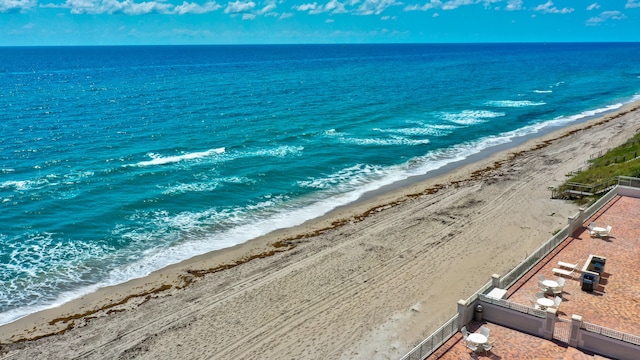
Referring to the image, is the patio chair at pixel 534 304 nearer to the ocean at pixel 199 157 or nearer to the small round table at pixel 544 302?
the small round table at pixel 544 302

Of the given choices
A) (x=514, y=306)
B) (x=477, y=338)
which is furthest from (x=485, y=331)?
(x=514, y=306)

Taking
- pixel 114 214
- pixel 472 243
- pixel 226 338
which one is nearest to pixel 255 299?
pixel 226 338

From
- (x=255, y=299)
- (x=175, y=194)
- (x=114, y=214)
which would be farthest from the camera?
(x=175, y=194)

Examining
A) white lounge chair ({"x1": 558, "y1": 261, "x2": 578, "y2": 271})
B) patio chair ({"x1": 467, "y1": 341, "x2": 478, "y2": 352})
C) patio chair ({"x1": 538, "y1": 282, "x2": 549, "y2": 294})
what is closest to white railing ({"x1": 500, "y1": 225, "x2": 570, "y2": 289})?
white lounge chair ({"x1": 558, "y1": 261, "x2": 578, "y2": 271})

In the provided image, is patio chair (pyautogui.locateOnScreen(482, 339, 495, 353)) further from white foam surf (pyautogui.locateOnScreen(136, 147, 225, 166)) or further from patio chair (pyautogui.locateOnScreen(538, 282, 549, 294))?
white foam surf (pyautogui.locateOnScreen(136, 147, 225, 166))

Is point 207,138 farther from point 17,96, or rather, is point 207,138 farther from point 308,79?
point 308,79

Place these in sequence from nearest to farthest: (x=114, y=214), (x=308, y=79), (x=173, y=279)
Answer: (x=173, y=279)
(x=114, y=214)
(x=308, y=79)
